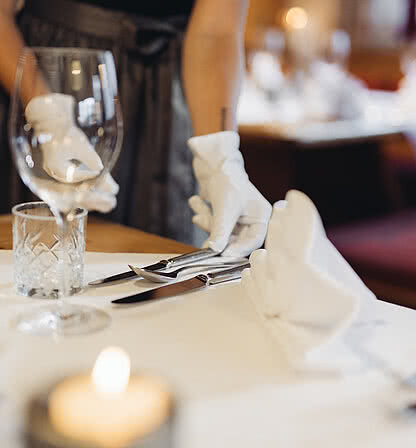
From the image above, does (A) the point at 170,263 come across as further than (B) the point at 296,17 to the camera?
No

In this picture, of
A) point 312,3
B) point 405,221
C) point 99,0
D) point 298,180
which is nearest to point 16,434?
point 99,0

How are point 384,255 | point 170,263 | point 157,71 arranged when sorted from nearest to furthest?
point 170,263 < point 157,71 < point 384,255

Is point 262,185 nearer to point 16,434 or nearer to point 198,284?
point 198,284

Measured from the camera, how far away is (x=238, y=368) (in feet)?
1.96

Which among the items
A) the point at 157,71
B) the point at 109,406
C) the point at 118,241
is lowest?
the point at 118,241

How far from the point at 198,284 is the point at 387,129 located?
2338mm

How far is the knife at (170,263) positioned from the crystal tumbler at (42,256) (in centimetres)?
3

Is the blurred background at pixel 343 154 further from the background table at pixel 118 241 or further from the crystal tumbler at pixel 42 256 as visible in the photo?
the crystal tumbler at pixel 42 256

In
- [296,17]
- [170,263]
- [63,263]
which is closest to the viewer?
[63,263]

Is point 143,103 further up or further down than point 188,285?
further up

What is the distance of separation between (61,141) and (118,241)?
368mm

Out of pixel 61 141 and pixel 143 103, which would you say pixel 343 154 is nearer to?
pixel 143 103

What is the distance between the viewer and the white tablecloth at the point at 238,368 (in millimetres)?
492

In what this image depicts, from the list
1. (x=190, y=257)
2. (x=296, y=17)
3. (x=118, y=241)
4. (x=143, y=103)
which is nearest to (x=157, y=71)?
(x=143, y=103)
